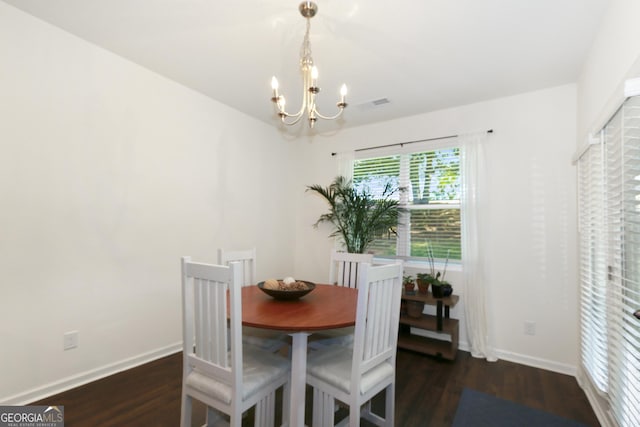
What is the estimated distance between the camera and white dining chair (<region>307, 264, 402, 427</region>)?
154cm

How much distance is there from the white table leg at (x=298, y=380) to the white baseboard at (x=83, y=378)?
1.76m

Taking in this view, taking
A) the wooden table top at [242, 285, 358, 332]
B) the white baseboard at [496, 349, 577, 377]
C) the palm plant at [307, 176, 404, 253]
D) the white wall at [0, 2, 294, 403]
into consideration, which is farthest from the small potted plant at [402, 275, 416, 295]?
the white wall at [0, 2, 294, 403]

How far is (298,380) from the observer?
1.62 m

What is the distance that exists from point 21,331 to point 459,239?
3.74 metres

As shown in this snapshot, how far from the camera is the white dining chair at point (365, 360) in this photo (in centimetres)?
154

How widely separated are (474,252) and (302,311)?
2110mm

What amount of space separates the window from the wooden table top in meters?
1.56

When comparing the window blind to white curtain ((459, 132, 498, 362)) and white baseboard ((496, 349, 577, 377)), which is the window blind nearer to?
white baseboard ((496, 349, 577, 377))

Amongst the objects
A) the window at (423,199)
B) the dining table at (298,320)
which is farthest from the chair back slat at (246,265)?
the window at (423,199)

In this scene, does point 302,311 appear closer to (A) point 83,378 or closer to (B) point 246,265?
(B) point 246,265

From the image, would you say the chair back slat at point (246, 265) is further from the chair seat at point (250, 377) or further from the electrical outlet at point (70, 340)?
the electrical outlet at point (70, 340)

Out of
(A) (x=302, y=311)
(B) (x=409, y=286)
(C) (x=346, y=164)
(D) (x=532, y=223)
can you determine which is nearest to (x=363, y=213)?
(C) (x=346, y=164)

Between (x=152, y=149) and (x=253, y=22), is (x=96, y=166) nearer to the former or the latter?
(x=152, y=149)

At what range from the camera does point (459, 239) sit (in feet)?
10.9
